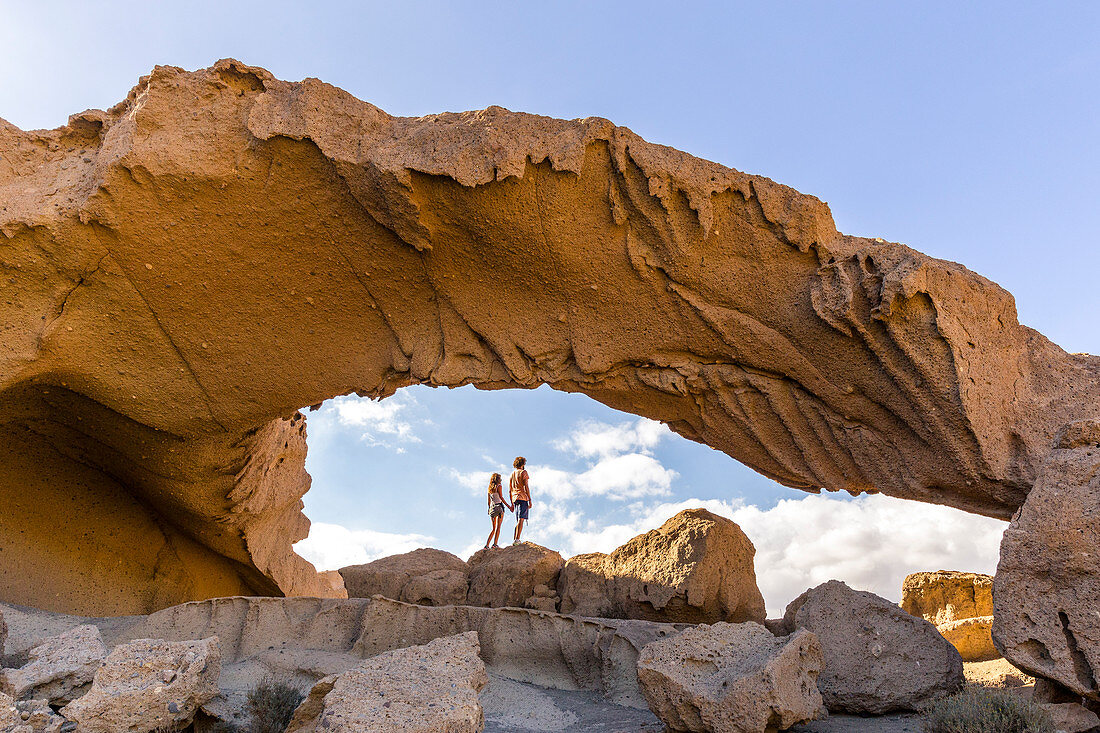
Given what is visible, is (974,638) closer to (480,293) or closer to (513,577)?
(513,577)

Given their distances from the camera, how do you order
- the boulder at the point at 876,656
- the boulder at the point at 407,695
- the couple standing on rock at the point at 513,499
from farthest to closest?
1. the couple standing on rock at the point at 513,499
2. the boulder at the point at 876,656
3. the boulder at the point at 407,695

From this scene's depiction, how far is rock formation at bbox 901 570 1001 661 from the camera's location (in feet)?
23.4

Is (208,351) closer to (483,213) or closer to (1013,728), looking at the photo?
(483,213)

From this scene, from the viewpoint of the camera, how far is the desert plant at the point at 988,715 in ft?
12.1

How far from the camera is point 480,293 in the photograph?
5.59 m

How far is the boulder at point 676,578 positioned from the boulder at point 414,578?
1.03m

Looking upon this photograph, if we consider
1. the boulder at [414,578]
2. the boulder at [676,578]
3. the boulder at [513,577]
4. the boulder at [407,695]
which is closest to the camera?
the boulder at [407,695]

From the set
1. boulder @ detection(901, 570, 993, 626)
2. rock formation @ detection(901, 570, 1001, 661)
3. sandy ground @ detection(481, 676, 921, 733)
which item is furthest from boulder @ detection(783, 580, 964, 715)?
boulder @ detection(901, 570, 993, 626)

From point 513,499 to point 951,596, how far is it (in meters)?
4.86

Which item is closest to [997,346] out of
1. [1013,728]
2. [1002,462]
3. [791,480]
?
[1002,462]

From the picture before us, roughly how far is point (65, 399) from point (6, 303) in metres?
1.10

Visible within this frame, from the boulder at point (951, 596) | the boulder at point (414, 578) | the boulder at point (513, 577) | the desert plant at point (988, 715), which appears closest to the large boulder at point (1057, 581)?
the desert plant at point (988, 715)

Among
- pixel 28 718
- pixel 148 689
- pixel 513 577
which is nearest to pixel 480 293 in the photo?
pixel 513 577

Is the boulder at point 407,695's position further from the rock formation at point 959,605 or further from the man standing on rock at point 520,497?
the rock formation at point 959,605
